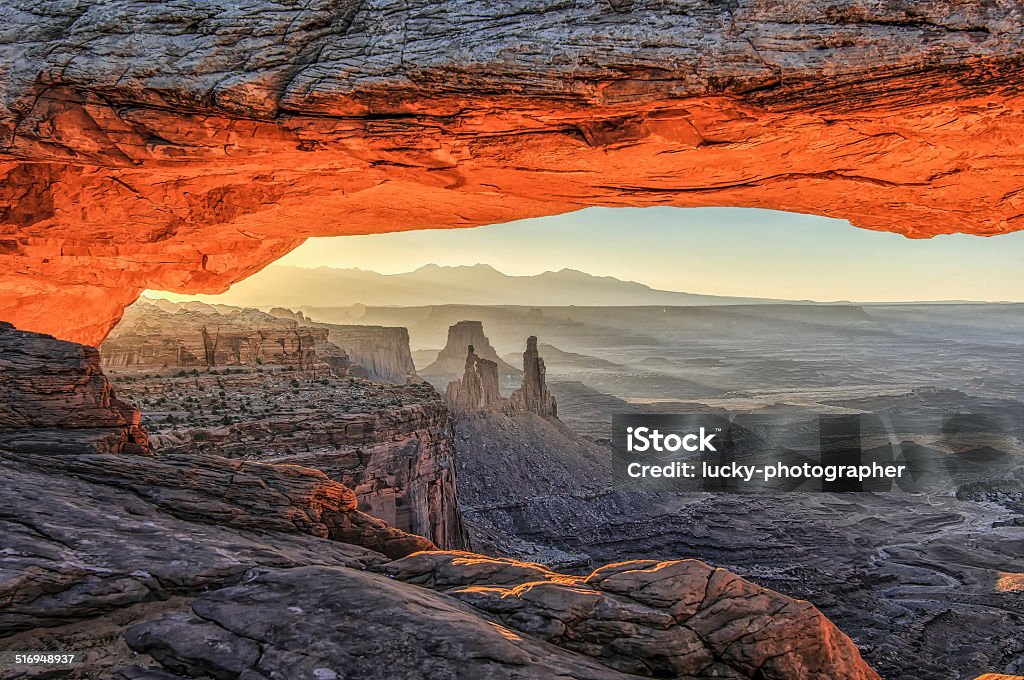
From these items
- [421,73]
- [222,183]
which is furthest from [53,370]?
[421,73]

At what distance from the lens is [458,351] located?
12431cm

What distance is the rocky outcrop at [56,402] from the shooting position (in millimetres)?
12148

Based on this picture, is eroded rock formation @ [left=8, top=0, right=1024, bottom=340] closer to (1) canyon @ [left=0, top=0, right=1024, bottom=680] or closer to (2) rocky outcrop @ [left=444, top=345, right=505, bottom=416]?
(1) canyon @ [left=0, top=0, right=1024, bottom=680]

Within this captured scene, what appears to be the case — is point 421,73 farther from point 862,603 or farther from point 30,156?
Result: point 862,603

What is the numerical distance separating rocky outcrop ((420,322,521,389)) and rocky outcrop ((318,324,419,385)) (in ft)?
56.8

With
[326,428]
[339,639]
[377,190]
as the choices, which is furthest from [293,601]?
[326,428]

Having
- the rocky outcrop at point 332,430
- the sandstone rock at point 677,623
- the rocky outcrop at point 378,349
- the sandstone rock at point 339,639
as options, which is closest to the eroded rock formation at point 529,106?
the sandstone rock at point 677,623

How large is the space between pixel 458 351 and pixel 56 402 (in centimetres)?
11170

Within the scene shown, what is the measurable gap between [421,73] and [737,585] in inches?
362

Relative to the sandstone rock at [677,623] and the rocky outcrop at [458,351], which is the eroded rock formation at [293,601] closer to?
the sandstone rock at [677,623]

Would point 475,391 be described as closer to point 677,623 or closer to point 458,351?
point 677,623

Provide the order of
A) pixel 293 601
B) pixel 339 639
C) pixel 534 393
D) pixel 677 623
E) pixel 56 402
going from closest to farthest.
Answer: pixel 339 639 → pixel 293 601 → pixel 677 623 → pixel 56 402 → pixel 534 393

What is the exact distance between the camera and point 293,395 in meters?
30.1

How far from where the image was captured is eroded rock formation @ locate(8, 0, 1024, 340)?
9.95 metres
